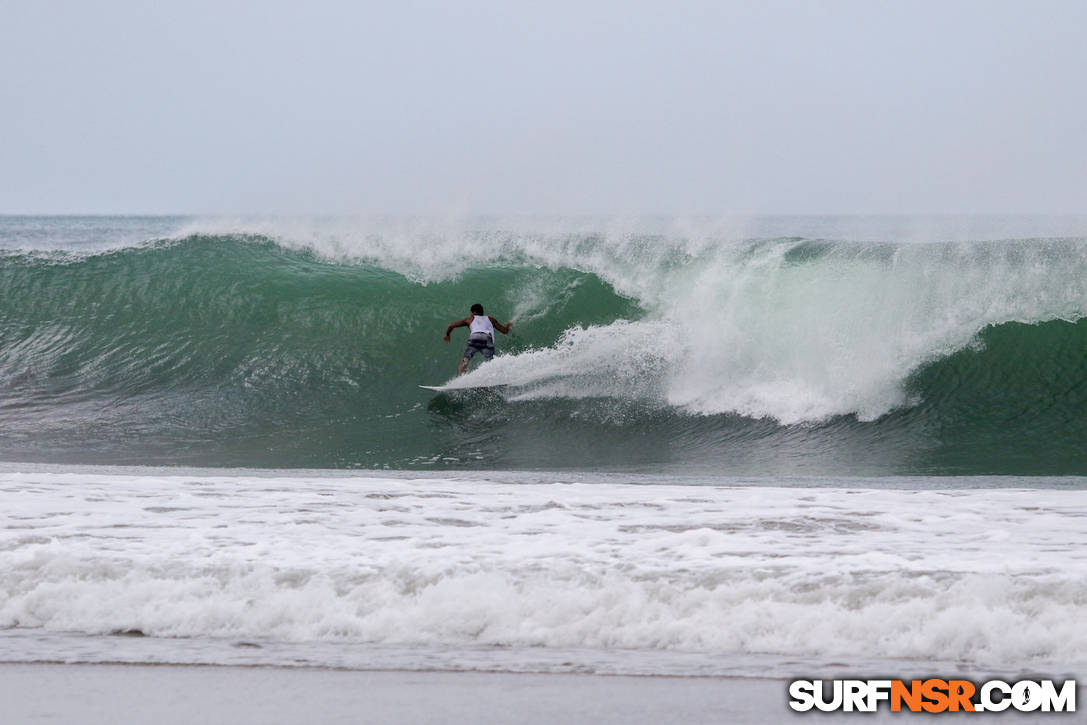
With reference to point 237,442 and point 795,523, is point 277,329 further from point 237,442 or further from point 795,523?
point 795,523

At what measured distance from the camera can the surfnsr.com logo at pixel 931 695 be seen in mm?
3029

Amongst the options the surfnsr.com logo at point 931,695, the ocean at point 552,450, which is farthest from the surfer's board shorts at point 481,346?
Result: the surfnsr.com logo at point 931,695

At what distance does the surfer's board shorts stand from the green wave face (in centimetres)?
35

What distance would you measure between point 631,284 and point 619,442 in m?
4.26

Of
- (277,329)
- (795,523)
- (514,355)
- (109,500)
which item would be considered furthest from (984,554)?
(277,329)

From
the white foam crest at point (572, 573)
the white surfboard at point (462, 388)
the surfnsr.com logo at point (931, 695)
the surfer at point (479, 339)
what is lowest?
the surfnsr.com logo at point (931, 695)

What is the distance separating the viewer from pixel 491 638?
3.77 metres

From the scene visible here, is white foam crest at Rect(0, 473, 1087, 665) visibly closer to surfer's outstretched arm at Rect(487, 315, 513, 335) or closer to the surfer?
the surfer

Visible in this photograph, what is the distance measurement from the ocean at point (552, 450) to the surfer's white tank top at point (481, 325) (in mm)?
432

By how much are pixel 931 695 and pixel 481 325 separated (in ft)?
30.5

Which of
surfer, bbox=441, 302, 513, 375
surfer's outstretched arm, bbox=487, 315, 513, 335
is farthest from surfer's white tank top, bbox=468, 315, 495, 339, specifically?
surfer's outstretched arm, bbox=487, 315, 513, 335

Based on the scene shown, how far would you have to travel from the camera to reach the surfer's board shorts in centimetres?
1209

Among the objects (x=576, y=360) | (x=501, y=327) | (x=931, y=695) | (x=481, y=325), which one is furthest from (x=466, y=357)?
(x=931, y=695)

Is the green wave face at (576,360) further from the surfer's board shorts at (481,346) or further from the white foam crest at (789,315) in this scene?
the surfer's board shorts at (481,346)
